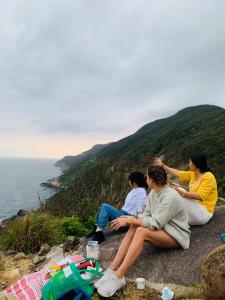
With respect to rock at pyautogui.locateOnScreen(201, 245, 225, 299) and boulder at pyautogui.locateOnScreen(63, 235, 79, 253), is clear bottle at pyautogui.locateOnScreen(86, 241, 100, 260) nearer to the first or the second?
boulder at pyautogui.locateOnScreen(63, 235, 79, 253)

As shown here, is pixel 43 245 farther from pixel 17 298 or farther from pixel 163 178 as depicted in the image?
pixel 163 178

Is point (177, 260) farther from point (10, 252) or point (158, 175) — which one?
point (10, 252)

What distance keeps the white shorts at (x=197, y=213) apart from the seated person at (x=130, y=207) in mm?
1071

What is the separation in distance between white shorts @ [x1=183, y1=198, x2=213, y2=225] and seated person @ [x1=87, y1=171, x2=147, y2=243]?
107 centimetres

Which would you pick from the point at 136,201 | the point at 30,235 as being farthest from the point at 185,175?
the point at 30,235

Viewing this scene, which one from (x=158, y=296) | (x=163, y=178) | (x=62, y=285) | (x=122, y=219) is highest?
(x=163, y=178)

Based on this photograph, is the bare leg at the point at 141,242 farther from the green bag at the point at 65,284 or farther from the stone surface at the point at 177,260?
the green bag at the point at 65,284

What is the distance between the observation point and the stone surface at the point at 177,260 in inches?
189

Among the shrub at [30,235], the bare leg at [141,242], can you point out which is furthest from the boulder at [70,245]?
the bare leg at [141,242]

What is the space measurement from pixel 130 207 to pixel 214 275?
9.53 ft

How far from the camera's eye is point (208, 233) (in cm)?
568

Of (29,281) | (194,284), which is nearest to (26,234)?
(29,281)

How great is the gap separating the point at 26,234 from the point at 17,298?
10.2 ft

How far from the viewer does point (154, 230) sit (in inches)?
191
